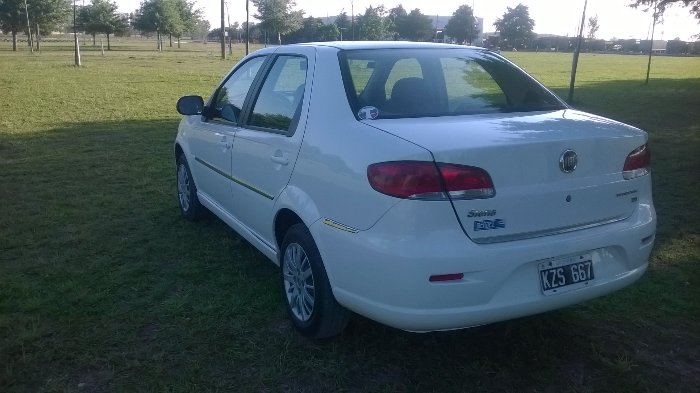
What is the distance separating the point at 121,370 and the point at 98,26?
5967 cm

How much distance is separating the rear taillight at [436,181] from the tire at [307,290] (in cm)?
73

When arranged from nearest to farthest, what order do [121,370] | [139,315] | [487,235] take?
[487,235] → [121,370] → [139,315]

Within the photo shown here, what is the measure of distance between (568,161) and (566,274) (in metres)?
0.53

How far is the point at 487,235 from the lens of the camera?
2.75 meters

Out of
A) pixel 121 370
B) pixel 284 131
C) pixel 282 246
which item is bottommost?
pixel 121 370

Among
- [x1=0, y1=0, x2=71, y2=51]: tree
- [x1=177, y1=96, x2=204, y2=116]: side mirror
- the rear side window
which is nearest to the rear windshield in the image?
the rear side window

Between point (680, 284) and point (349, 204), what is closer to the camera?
point (349, 204)

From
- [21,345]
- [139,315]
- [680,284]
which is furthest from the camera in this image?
[680,284]

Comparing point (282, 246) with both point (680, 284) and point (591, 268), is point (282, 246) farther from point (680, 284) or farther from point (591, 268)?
point (680, 284)

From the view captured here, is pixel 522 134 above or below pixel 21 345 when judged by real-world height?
above

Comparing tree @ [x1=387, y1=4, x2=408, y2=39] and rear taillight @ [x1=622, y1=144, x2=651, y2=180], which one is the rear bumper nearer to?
rear taillight @ [x1=622, y1=144, x2=651, y2=180]

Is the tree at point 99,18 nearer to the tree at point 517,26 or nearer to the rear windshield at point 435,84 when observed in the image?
the tree at point 517,26

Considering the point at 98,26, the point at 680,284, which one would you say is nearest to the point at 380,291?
the point at 680,284

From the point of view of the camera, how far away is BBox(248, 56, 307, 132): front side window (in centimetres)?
367
